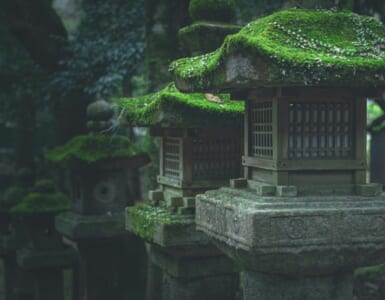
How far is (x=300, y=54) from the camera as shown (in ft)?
19.4

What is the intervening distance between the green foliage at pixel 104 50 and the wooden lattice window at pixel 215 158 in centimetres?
476

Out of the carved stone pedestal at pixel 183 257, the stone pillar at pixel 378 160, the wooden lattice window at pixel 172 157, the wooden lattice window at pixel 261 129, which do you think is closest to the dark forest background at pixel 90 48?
the stone pillar at pixel 378 160

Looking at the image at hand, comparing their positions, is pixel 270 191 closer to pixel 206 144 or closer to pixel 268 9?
pixel 206 144

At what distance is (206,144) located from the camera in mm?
9039

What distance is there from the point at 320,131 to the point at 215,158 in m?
2.65

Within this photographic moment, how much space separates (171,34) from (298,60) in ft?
20.9

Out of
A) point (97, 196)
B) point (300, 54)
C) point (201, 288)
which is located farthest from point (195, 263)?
point (300, 54)

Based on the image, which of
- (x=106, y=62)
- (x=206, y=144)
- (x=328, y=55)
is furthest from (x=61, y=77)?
(x=328, y=55)

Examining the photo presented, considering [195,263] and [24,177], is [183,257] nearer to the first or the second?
[195,263]

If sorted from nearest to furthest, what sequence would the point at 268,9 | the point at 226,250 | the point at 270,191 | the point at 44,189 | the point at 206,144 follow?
the point at 270,191
the point at 226,250
the point at 206,144
the point at 44,189
the point at 268,9

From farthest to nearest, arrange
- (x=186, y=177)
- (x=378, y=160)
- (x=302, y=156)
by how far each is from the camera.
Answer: (x=378, y=160), (x=186, y=177), (x=302, y=156)

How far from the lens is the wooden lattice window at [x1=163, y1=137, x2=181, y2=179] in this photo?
918 centimetres

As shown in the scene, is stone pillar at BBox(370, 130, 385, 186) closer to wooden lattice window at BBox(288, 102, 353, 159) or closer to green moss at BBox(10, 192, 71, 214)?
green moss at BBox(10, 192, 71, 214)

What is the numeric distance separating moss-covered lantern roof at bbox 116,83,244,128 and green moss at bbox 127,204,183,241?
1.31 m
